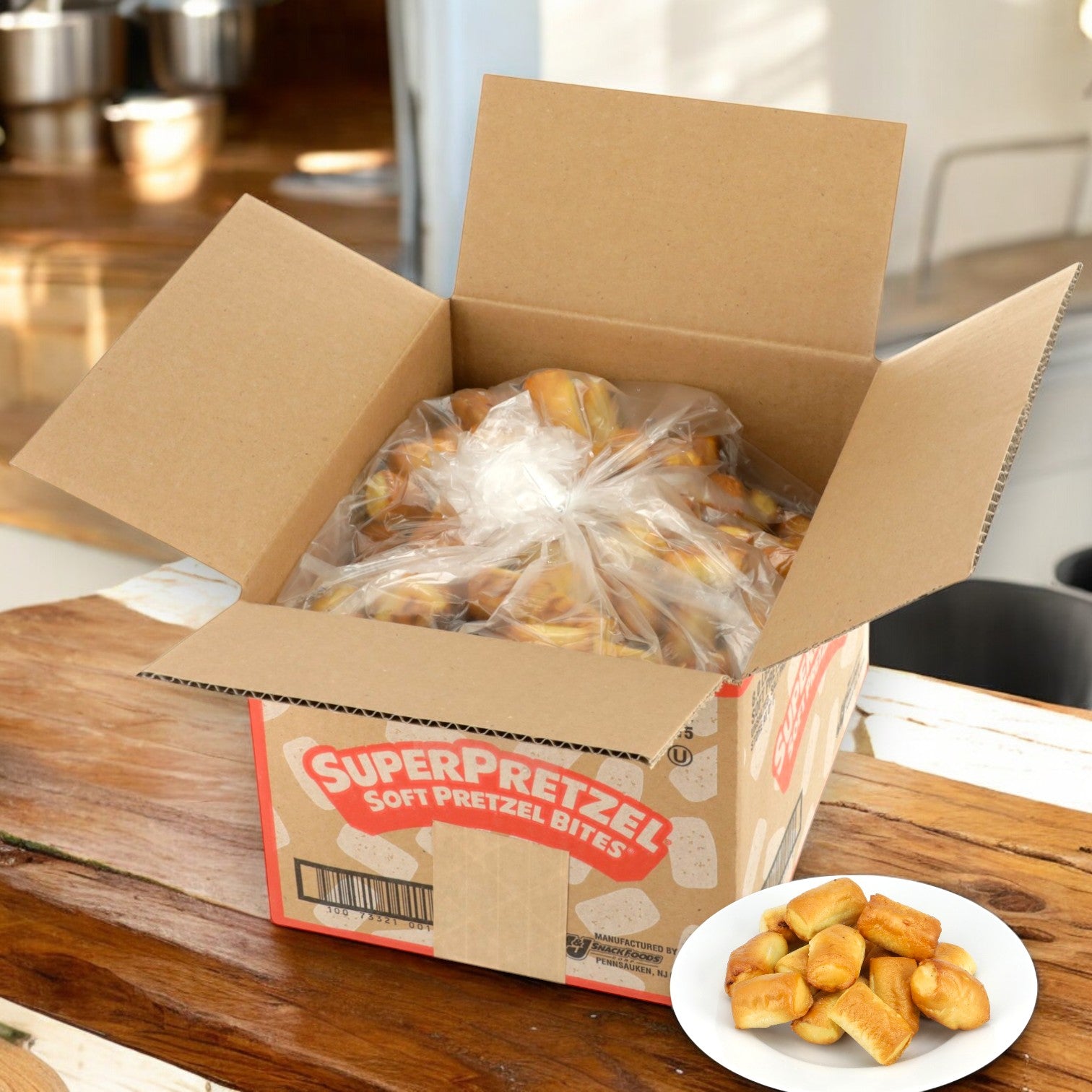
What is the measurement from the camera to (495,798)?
788 millimetres

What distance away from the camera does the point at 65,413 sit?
34.6 inches

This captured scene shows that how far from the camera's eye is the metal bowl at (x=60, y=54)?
182 inches

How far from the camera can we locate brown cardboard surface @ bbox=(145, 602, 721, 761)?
0.67 metres

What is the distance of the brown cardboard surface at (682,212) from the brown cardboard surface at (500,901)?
1.58ft

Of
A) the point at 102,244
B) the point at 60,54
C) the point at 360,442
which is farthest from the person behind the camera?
the point at 60,54

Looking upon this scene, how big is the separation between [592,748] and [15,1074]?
40 cm

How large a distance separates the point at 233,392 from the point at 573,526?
0.82ft

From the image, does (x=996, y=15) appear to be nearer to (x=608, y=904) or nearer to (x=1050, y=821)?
(x=1050, y=821)

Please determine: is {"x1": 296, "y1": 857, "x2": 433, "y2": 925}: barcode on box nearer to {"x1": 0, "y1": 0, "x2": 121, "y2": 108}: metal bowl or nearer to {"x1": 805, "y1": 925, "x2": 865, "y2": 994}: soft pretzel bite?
{"x1": 805, "y1": 925, "x2": 865, "y2": 994}: soft pretzel bite

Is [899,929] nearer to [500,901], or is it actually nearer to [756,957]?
[756,957]

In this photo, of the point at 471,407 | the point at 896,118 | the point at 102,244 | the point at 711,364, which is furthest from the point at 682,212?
the point at 102,244

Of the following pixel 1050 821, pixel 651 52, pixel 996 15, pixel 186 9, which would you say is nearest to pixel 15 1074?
pixel 1050 821

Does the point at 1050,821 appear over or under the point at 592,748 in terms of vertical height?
under

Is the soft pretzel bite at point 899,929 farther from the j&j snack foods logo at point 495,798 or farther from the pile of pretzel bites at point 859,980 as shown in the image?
the j&j snack foods logo at point 495,798
